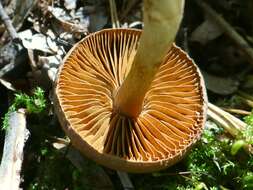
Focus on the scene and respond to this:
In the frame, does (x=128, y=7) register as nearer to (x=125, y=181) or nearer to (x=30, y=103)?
(x=30, y=103)

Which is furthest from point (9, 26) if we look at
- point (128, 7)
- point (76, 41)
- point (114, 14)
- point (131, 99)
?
point (131, 99)

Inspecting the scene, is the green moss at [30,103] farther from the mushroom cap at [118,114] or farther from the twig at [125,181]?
the twig at [125,181]

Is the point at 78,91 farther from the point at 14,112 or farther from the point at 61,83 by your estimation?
the point at 14,112

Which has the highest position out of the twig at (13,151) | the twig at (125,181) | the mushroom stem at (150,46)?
the mushroom stem at (150,46)

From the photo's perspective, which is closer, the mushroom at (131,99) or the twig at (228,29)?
the mushroom at (131,99)

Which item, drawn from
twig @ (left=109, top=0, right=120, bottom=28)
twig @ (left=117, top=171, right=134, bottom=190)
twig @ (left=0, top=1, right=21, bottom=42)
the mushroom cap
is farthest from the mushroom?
twig @ (left=0, top=1, right=21, bottom=42)

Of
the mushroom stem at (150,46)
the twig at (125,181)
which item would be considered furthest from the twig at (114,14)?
the twig at (125,181)
